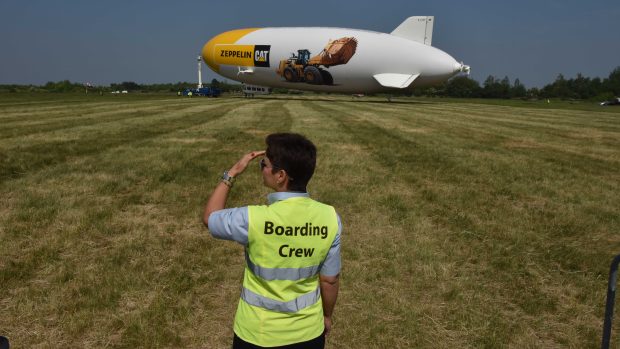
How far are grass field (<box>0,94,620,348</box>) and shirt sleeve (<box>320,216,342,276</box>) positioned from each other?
1592mm

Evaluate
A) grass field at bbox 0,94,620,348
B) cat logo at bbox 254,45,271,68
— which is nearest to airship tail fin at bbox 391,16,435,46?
cat logo at bbox 254,45,271,68

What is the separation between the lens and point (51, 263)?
523 cm

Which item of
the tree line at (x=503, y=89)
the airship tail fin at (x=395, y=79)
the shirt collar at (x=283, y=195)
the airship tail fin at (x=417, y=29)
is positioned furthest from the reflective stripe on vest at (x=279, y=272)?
the tree line at (x=503, y=89)

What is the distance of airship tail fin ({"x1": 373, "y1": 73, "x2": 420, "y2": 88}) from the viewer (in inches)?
1747

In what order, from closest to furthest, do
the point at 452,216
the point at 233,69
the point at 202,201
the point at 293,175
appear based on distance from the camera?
the point at 293,175 → the point at 452,216 → the point at 202,201 → the point at 233,69

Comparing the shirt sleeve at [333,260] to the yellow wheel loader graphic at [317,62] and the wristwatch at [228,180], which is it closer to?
the wristwatch at [228,180]

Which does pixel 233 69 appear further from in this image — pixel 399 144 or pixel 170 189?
pixel 170 189

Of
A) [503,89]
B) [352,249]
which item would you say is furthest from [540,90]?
[352,249]

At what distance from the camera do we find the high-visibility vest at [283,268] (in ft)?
7.73

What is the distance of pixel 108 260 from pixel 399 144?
1122 centimetres

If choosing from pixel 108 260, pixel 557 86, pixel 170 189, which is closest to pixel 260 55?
pixel 170 189

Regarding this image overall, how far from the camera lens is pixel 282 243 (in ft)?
7.80

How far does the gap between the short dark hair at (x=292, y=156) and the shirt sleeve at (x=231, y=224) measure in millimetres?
299

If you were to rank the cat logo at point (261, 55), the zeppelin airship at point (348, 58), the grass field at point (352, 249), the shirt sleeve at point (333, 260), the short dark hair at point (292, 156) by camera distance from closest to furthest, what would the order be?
the short dark hair at point (292, 156) < the shirt sleeve at point (333, 260) < the grass field at point (352, 249) < the zeppelin airship at point (348, 58) < the cat logo at point (261, 55)
